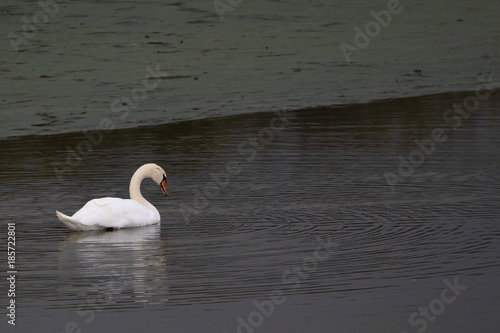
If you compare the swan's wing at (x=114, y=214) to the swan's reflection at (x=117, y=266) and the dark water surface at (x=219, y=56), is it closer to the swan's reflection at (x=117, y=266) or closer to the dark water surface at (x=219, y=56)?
the swan's reflection at (x=117, y=266)

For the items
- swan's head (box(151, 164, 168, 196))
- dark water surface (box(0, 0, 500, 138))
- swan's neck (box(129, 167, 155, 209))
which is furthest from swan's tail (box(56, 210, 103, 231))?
dark water surface (box(0, 0, 500, 138))

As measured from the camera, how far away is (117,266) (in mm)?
8984

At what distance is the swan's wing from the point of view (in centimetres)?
1029

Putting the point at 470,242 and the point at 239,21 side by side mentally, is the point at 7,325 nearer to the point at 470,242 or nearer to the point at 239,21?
the point at 470,242

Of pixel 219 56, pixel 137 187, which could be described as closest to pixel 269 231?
pixel 137 187

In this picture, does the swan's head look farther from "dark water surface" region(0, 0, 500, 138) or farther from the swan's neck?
"dark water surface" region(0, 0, 500, 138)

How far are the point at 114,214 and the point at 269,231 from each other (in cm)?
131

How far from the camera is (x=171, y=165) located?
520 inches

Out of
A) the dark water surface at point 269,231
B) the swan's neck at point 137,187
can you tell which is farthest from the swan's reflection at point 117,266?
the swan's neck at point 137,187

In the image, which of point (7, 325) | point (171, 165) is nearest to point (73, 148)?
point (171, 165)

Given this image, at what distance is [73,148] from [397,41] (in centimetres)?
904

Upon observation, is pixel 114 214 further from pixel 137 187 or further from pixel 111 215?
pixel 137 187

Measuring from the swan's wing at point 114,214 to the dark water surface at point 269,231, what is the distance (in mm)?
139

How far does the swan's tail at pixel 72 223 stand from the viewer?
1002cm
